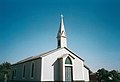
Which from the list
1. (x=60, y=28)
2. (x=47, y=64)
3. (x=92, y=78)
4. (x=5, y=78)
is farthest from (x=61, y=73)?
(x=5, y=78)

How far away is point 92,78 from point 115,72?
8015 millimetres

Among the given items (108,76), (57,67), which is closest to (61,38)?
(57,67)

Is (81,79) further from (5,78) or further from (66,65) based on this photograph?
(5,78)

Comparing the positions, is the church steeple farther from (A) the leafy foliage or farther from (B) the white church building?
(A) the leafy foliage

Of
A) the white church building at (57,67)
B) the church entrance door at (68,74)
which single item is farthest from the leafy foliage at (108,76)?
the church entrance door at (68,74)

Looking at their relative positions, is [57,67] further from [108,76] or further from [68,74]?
[108,76]

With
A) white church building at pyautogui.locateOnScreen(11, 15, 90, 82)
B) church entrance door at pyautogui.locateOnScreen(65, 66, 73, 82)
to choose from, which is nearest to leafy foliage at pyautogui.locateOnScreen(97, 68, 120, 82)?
white church building at pyautogui.locateOnScreen(11, 15, 90, 82)

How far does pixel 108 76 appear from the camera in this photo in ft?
92.0

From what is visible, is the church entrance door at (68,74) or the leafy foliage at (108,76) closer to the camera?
the church entrance door at (68,74)

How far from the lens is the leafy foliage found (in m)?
27.4

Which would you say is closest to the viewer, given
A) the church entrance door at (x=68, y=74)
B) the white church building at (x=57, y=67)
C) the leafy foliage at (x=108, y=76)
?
the white church building at (x=57, y=67)

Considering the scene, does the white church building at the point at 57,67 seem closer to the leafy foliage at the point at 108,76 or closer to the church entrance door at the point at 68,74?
the church entrance door at the point at 68,74

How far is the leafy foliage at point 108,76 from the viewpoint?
27420 mm

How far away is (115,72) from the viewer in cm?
2752
